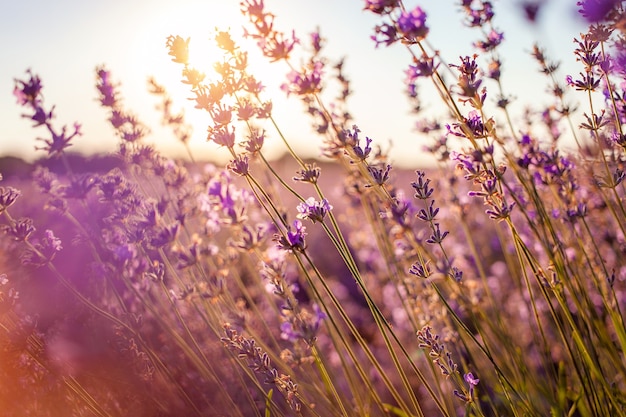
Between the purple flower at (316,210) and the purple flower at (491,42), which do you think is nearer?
the purple flower at (316,210)

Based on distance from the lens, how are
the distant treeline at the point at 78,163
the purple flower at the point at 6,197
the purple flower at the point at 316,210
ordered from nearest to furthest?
the purple flower at the point at 316,210, the purple flower at the point at 6,197, the distant treeline at the point at 78,163

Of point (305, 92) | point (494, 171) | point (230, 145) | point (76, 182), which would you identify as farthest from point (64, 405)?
point (494, 171)

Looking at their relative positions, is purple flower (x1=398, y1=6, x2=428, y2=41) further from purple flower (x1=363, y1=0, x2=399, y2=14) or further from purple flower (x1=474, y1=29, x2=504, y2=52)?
purple flower (x1=474, y1=29, x2=504, y2=52)

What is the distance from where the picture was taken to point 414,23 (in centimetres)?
183

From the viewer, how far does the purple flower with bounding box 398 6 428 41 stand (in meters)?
1.82

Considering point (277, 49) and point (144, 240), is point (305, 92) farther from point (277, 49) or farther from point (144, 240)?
point (144, 240)

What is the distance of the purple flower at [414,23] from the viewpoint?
182 centimetres

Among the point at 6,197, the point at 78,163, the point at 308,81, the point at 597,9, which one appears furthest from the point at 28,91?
the point at 78,163

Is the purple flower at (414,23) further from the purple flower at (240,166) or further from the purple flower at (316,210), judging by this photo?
the purple flower at (240,166)

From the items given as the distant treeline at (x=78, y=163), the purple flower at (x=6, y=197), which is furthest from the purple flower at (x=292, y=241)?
the distant treeline at (x=78, y=163)

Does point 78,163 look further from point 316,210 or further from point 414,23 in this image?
point 414,23

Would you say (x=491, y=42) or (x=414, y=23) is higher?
(x=491, y=42)

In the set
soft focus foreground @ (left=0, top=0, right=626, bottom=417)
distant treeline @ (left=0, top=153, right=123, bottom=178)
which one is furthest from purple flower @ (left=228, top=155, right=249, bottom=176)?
distant treeline @ (left=0, top=153, right=123, bottom=178)

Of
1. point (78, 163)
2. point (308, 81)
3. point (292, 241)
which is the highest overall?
point (78, 163)
